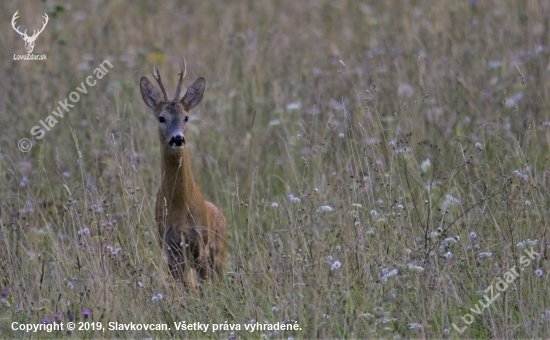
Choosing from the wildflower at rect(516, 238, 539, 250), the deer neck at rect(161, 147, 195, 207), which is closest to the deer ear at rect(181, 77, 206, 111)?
the deer neck at rect(161, 147, 195, 207)

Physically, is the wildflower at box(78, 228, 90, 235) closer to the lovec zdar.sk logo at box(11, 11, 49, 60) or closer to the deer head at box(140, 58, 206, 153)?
the deer head at box(140, 58, 206, 153)

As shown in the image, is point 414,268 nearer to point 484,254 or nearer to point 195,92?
point 484,254

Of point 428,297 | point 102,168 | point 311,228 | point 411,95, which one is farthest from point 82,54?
point 428,297

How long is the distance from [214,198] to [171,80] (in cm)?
204

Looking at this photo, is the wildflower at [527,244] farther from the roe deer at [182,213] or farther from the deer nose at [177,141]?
the deer nose at [177,141]

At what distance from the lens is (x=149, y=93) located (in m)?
6.92

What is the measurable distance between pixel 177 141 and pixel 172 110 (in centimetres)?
42

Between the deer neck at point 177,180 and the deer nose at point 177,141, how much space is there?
0.69ft

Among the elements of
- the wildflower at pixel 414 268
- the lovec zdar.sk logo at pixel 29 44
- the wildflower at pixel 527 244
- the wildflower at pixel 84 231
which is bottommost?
the wildflower at pixel 414 268

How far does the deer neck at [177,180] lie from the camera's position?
21.1ft

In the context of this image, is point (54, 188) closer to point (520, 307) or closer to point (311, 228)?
point (311, 228)

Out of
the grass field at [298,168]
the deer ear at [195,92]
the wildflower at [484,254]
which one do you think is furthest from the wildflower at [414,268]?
the deer ear at [195,92]

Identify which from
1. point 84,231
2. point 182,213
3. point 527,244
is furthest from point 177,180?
point 527,244

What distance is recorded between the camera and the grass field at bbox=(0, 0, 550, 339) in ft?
15.9
